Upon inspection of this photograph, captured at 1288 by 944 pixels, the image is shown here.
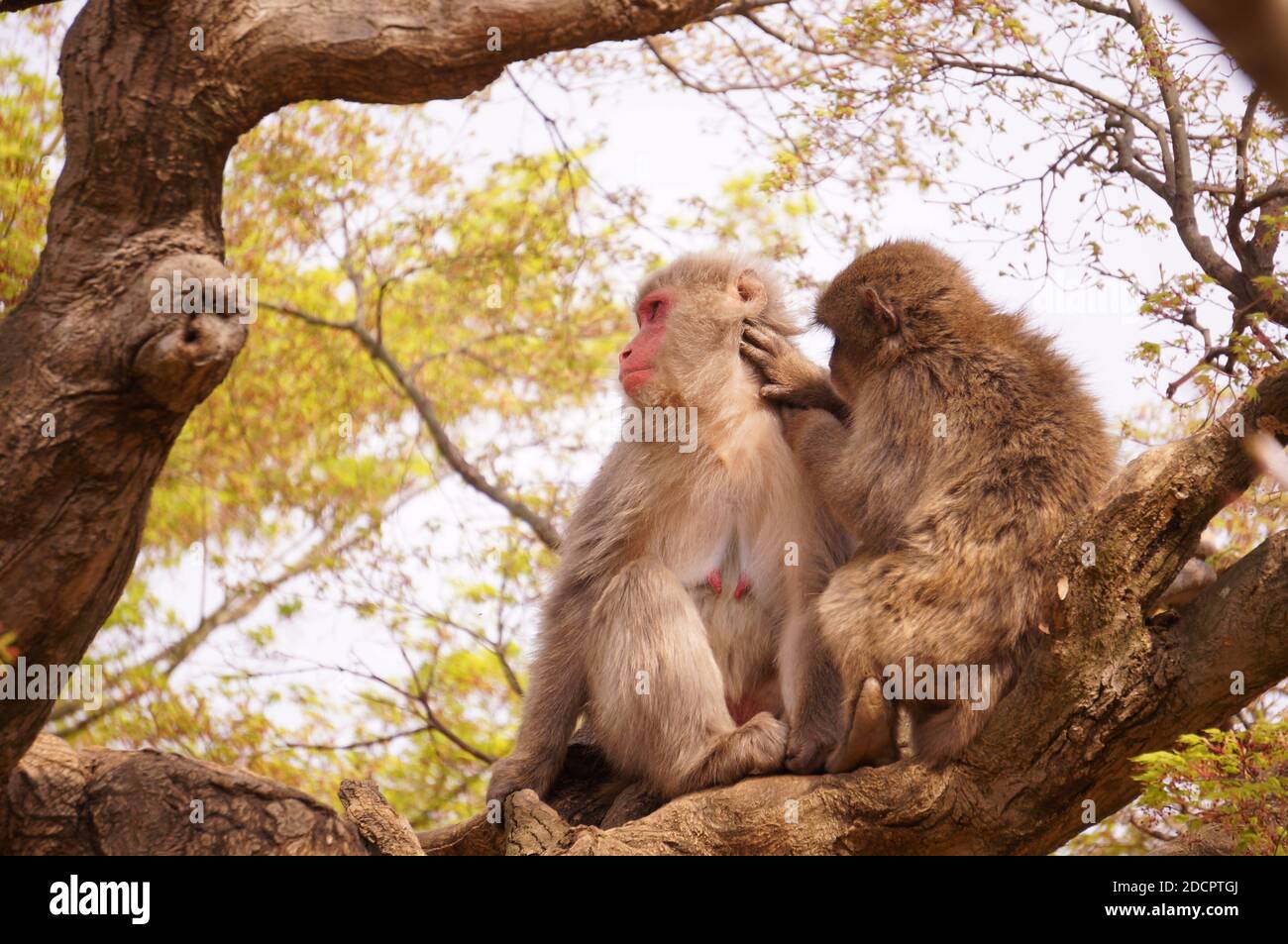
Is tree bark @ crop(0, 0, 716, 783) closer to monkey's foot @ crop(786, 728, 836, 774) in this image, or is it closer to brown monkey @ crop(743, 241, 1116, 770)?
brown monkey @ crop(743, 241, 1116, 770)

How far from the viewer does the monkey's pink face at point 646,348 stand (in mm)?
5086

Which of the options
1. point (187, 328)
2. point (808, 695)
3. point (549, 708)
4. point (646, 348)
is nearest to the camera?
point (187, 328)

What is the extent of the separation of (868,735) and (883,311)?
148 centimetres

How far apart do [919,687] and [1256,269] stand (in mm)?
1922

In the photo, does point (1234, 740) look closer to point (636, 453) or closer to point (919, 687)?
point (919, 687)

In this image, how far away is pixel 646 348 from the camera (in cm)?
512

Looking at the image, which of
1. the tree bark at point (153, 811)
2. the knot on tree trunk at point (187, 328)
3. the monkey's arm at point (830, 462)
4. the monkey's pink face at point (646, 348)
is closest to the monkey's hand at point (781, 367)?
the monkey's arm at point (830, 462)

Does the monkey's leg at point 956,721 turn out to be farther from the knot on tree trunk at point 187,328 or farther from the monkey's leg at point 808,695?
the knot on tree trunk at point 187,328

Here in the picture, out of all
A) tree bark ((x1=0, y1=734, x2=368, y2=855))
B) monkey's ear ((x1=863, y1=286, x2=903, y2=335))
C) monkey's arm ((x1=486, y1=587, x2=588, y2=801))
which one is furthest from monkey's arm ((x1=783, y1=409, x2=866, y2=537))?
tree bark ((x1=0, y1=734, x2=368, y2=855))

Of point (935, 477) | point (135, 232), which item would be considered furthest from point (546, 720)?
point (135, 232)

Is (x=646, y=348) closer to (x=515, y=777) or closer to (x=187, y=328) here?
(x=515, y=777)

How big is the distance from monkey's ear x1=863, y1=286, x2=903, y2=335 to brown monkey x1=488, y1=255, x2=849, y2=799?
0.67m

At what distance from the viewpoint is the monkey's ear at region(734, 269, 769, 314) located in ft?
17.2

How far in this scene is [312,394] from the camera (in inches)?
408
